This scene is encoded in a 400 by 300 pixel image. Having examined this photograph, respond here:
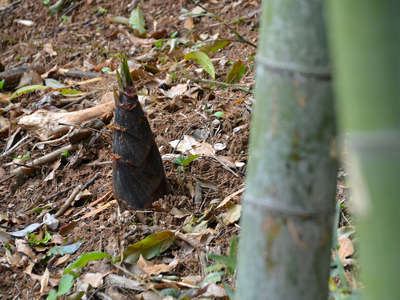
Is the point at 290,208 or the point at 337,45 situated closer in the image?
the point at 337,45

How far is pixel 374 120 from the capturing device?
0.91 metres

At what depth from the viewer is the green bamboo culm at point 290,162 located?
1195 mm

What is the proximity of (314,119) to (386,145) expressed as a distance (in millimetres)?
311

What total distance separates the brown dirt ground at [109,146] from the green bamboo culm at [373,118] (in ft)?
4.49

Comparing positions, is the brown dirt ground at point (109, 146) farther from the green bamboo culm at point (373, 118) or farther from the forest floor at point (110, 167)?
the green bamboo culm at point (373, 118)

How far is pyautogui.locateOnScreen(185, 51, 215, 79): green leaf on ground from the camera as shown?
354cm

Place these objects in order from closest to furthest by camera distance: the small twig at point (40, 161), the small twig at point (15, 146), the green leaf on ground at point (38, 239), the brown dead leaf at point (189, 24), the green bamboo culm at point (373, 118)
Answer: the green bamboo culm at point (373, 118) < the green leaf on ground at point (38, 239) < the small twig at point (40, 161) < the small twig at point (15, 146) < the brown dead leaf at point (189, 24)

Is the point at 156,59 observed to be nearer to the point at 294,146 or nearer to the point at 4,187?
the point at 4,187

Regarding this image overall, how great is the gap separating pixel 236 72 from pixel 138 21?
1.30 m

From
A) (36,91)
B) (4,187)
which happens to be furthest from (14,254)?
(36,91)

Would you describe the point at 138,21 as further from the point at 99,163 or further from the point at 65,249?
the point at 65,249

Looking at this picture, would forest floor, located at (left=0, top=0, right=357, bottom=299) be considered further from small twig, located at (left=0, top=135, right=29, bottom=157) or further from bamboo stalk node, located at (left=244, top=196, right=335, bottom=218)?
bamboo stalk node, located at (left=244, top=196, right=335, bottom=218)

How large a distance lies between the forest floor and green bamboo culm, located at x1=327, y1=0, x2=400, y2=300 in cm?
75

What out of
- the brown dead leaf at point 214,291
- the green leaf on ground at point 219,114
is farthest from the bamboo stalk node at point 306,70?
the green leaf on ground at point 219,114
